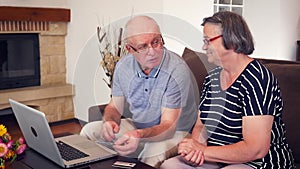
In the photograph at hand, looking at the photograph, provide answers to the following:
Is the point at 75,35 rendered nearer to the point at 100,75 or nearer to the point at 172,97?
the point at 100,75

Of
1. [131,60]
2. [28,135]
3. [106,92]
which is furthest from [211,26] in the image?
[106,92]

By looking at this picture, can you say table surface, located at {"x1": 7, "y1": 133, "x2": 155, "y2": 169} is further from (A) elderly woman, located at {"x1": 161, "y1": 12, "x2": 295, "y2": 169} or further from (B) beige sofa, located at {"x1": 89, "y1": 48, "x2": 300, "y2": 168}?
(B) beige sofa, located at {"x1": 89, "y1": 48, "x2": 300, "y2": 168}

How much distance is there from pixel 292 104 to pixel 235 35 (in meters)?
0.48

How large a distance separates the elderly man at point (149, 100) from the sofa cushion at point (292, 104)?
409mm

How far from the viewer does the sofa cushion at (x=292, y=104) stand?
1.68 m

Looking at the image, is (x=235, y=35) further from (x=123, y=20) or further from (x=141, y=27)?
(x=123, y=20)

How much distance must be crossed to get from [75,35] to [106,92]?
0.78m

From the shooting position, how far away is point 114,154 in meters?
1.44

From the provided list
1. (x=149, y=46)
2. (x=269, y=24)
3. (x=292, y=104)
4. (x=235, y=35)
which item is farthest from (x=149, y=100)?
(x=269, y=24)

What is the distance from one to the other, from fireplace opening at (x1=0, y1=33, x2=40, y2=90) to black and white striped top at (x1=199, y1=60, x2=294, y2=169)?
2.53 meters

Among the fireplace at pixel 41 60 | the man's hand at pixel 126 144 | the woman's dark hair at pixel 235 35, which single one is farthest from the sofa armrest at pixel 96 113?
the fireplace at pixel 41 60

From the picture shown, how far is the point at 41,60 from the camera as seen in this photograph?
3.75 m

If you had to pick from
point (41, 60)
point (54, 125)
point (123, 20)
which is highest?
point (123, 20)

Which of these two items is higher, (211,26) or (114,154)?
(211,26)
